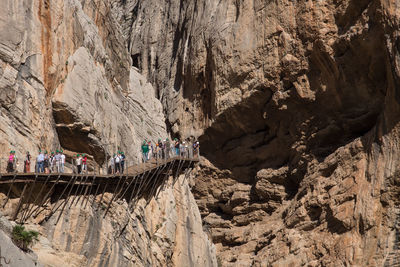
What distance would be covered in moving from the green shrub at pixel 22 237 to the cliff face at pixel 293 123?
13.8 metres

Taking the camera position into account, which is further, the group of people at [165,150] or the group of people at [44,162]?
the group of people at [165,150]

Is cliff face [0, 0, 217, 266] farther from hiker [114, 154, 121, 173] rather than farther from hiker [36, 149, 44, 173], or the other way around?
hiker [114, 154, 121, 173]

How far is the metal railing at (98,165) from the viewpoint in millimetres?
25047

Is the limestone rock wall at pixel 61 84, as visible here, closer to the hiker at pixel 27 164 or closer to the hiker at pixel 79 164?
the hiker at pixel 27 164

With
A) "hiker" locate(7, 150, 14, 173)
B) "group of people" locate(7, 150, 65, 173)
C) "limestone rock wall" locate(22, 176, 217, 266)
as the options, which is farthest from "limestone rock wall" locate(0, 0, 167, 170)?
"limestone rock wall" locate(22, 176, 217, 266)

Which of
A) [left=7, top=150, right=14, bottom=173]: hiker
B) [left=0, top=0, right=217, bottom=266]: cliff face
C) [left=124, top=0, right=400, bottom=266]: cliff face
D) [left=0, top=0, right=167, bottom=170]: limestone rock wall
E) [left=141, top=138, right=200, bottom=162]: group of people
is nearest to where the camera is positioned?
[left=7, top=150, right=14, bottom=173]: hiker

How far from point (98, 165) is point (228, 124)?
9767 millimetres

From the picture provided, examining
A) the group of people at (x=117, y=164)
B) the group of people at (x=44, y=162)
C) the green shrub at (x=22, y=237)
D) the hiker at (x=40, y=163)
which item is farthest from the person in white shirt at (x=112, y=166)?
the green shrub at (x=22, y=237)

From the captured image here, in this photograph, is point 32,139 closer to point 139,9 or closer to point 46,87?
point 46,87

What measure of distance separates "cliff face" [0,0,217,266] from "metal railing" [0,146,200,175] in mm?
270

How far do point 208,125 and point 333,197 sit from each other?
8.48 meters

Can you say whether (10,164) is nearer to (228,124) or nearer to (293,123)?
(228,124)

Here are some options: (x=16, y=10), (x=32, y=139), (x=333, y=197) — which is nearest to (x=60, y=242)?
(x=32, y=139)

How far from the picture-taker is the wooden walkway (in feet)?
80.9
